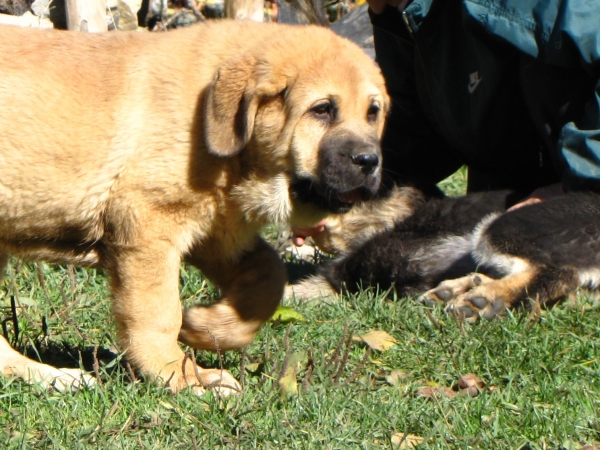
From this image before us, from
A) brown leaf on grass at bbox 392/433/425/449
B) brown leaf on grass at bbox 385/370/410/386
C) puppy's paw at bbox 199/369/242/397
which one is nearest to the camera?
brown leaf on grass at bbox 392/433/425/449

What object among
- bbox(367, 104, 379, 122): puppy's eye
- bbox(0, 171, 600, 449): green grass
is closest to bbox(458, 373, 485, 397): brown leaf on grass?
bbox(0, 171, 600, 449): green grass

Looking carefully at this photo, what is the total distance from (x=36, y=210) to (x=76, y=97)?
0.47m

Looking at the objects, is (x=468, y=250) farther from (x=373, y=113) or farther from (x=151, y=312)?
(x=151, y=312)

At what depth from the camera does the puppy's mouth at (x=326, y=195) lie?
3.70 m

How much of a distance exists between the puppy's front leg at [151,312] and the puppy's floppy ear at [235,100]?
1.41 ft

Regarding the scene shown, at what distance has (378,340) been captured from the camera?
4023mm

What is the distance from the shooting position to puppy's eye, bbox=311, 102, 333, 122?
363 cm

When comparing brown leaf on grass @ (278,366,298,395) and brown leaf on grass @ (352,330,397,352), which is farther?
brown leaf on grass @ (352,330,397,352)

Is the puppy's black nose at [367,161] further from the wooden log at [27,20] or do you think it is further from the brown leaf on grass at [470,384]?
the wooden log at [27,20]

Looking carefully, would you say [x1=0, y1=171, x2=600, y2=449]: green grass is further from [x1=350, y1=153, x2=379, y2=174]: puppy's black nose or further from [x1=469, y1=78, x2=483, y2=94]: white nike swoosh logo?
[x1=469, y1=78, x2=483, y2=94]: white nike swoosh logo

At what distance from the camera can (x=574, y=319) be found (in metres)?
4.16

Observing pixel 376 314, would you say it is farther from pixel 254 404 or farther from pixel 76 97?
pixel 76 97

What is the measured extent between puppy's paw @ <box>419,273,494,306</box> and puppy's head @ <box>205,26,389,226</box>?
1020 mm

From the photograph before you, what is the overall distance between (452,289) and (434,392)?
4.32 feet
